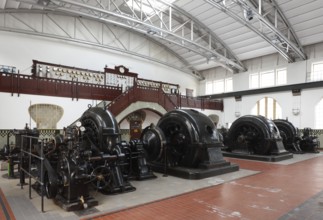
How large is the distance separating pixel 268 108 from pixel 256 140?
8267mm

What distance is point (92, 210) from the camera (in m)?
3.48

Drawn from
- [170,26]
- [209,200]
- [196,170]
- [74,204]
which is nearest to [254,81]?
[170,26]

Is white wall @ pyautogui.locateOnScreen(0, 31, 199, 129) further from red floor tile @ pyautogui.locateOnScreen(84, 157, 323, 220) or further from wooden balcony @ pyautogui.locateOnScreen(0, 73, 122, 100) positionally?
red floor tile @ pyautogui.locateOnScreen(84, 157, 323, 220)

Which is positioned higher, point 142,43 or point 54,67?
point 142,43

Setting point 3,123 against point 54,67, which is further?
point 54,67

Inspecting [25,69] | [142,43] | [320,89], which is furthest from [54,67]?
[320,89]

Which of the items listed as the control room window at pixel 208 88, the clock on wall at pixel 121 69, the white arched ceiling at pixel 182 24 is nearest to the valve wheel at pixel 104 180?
the white arched ceiling at pixel 182 24

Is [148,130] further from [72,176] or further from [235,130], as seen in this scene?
[235,130]

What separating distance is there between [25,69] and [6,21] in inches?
94.3

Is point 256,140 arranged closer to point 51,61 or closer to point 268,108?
point 268,108

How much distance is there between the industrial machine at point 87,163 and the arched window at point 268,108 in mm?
12720

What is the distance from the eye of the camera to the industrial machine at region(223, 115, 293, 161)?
831cm

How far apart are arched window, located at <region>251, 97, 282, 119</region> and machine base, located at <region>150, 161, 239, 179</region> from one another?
34.8ft

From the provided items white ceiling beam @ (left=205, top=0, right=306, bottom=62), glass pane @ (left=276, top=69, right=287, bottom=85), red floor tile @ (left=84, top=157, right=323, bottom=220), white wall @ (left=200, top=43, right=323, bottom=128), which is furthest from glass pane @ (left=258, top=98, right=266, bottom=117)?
red floor tile @ (left=84, top=157, right=323, bottom=220)
